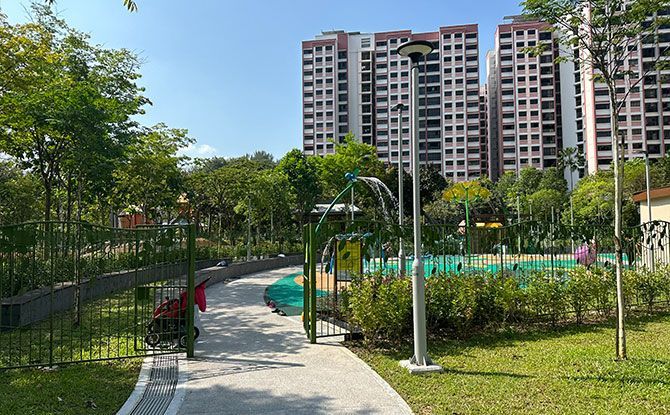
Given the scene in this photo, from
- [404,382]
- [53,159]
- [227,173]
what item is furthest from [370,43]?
[404,382]

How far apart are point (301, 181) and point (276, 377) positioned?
30274 millimetres

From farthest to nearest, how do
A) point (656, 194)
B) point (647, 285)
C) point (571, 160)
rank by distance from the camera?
point (571, 160) → point (656, 194) → point (647, 285)

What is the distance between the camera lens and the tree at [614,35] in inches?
246

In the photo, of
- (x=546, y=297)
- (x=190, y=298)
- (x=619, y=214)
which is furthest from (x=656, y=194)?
(x=190, y=298)

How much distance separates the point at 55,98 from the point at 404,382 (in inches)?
348

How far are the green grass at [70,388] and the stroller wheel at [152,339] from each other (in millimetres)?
682

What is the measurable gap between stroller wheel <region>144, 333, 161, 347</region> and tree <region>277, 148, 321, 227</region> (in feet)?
90.5

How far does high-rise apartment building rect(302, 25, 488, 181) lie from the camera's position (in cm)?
8544

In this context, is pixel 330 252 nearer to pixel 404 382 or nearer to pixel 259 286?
pixel 404 382

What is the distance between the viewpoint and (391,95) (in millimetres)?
87750

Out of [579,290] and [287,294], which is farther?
[287,294]

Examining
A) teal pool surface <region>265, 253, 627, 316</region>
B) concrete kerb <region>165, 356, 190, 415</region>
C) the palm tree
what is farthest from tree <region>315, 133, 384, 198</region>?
the palm tree

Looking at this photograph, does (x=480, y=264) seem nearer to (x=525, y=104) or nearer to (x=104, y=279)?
(x=104, y=279)

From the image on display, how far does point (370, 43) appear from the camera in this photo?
90.1 metres
